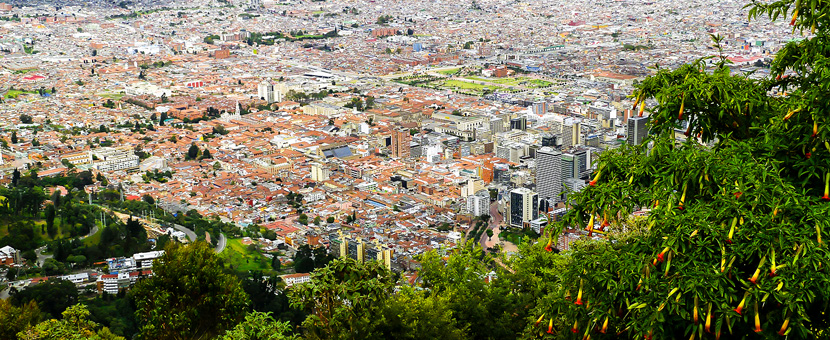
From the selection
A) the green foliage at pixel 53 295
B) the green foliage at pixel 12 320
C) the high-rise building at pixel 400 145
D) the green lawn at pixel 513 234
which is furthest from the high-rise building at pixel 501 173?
the green foliage at pixel 12 320

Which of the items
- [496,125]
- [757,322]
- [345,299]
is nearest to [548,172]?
[496,125]

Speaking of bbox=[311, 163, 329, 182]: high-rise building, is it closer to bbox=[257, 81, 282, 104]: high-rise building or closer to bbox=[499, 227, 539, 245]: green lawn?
bbox=[499, 227, 539, 245]: green lawn

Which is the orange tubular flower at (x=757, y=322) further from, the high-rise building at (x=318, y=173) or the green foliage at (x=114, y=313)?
the high-rise building at (x=318, y=173)

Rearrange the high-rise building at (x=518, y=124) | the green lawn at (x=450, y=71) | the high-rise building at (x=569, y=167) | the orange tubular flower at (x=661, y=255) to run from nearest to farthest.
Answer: the orange tubular flower at (x=661, y=255)
the high-rise building at (x=569, y=167)
the high-rise building at (x=518, y=124)
the green lawn at (x=450, y=71)

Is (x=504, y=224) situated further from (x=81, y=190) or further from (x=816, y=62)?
(x=816, y=62)

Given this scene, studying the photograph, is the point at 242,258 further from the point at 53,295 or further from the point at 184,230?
the point at 53,295

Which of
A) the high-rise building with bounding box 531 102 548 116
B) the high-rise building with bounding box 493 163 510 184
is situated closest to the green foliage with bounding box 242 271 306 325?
the high-rise building with bounding box 493 163 510 184
